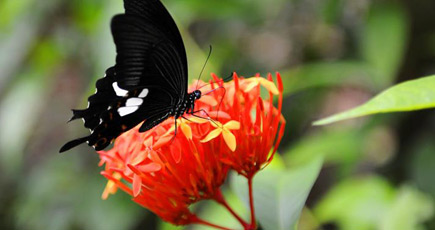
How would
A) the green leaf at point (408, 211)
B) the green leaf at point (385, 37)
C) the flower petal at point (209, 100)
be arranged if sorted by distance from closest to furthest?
1. the flower petal at point (209, 100)
2. the green leaf at point (408, 211)
3. the green leaf at point (385, 37)

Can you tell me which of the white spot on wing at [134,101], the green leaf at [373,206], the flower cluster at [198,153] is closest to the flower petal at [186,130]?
the flower cluster at [198,153]

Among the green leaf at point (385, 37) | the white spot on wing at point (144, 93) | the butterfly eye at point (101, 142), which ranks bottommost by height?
the green leaf at point (385, 37)

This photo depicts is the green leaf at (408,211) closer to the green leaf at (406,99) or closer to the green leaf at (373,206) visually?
the green leaf at (373,206)

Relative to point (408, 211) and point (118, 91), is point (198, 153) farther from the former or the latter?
point (408, 211)

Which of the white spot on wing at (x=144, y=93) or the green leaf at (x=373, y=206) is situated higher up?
the white spot on wing at (x=144, y=93)

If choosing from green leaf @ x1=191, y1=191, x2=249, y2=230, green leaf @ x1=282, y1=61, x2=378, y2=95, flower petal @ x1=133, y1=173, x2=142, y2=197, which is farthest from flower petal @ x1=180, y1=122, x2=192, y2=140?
green leaf @ x1=282, y1=61, x2=378, y2=95

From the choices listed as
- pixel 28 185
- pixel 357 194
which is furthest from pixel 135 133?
pixel 28 185
